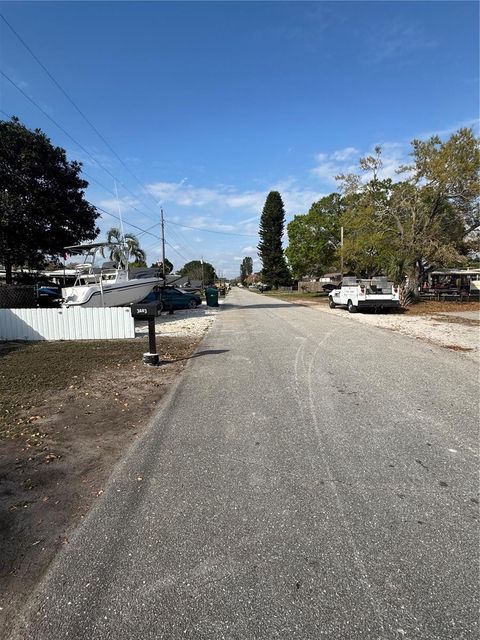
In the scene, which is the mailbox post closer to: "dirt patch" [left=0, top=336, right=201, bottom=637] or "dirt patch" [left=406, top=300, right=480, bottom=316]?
"dirt patch" [left=0, top=336, right=201, bottom=637]

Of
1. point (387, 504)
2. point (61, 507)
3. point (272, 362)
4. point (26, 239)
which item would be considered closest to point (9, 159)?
point (26, 239)

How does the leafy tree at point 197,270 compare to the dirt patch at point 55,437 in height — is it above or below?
above

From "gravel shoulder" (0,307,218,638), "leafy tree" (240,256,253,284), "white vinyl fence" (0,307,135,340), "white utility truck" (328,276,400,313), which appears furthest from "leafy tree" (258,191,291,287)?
"leafy tree" (240,256,253,284)

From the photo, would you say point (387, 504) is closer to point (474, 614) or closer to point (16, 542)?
point (474, 614)

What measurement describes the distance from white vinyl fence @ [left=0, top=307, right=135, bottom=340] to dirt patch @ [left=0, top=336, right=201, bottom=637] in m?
2.23

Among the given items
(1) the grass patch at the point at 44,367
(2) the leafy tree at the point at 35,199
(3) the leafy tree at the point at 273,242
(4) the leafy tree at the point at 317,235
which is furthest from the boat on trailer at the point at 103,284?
(3) the leafy tree at the point at 273,242

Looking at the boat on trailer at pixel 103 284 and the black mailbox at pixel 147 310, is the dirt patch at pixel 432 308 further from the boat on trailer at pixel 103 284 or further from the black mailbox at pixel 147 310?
the black mailbox at pixel 147 310

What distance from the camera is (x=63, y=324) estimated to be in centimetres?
1064

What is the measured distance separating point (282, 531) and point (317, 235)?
132 ft

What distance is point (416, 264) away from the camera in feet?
70.5

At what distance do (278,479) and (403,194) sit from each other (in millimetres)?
21968

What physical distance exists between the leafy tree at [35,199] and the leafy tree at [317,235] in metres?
25.7

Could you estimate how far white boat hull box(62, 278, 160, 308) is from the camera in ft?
46.7

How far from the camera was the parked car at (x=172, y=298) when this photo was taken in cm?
2122
